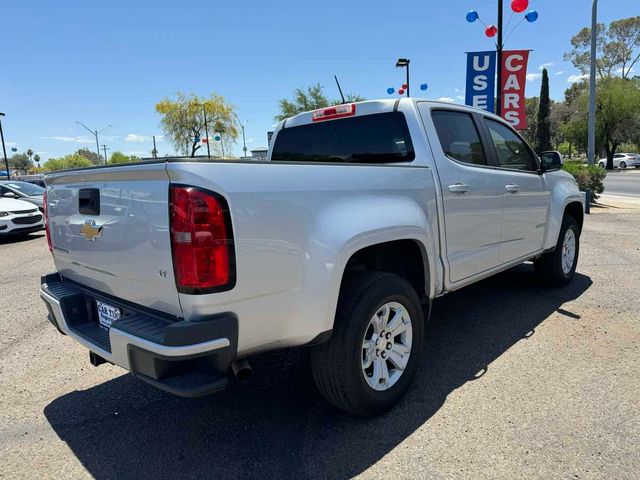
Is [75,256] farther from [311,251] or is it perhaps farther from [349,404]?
[349,404]

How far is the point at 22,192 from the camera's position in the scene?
13766mm

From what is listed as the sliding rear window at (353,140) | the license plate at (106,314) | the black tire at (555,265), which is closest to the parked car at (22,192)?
the sliding rear window at (353,140)

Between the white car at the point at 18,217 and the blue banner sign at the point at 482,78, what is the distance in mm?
11680

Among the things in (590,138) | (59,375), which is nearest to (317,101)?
(590,138)

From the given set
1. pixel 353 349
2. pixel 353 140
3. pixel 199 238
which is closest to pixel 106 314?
pixel 199 238

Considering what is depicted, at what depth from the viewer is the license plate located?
100 inches

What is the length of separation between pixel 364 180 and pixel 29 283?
20.4ft

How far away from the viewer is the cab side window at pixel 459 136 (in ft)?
11.9

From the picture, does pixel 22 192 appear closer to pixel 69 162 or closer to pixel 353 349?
pixel 353 349

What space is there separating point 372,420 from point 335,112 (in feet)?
7.91

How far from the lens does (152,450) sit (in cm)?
266

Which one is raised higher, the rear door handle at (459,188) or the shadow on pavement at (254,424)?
the rear door handle at (459,188)

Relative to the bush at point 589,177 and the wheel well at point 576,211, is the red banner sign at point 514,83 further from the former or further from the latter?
the wheel well at point 576,211

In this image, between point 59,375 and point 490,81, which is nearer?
point 59,375
